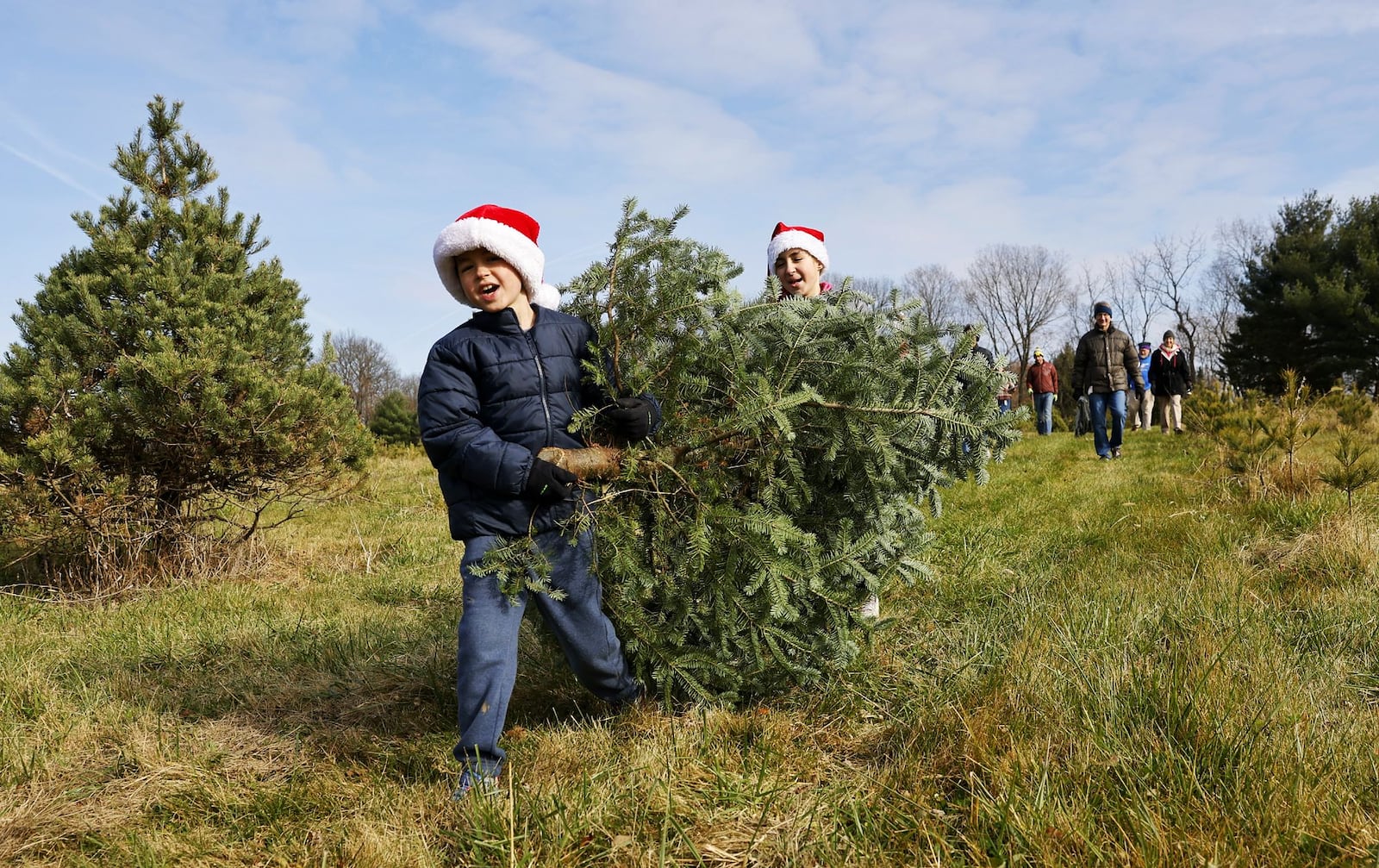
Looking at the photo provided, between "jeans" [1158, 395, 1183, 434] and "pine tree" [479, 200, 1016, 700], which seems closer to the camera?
"pine tree" [479, 200, 1016, 700]

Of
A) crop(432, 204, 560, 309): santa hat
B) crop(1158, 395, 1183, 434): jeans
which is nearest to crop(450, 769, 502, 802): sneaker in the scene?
crop(432, 204, 560, 309): santa hat

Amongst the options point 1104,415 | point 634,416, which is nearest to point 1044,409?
point 1104,415

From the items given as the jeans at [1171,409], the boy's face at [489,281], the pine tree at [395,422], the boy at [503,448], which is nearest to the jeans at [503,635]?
the boy at [503,448]

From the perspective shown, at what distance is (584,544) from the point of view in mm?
2871

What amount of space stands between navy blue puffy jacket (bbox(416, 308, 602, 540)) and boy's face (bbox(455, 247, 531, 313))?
0.05 m

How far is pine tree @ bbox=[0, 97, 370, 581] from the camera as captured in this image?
5562mm

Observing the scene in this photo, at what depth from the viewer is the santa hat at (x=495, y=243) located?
292cm

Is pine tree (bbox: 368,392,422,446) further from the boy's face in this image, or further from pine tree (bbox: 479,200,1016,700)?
pine tree (bbox: 479,200,1016,700)

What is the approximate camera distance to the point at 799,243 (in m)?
4.46

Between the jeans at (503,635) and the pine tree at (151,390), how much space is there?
3.96 m

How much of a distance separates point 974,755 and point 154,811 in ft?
8.82

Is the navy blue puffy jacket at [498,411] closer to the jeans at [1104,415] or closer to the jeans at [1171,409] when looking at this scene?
the jeans at [1104,415]

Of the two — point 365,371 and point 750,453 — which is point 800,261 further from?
point 365,371

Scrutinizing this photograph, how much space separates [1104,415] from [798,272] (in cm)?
827
